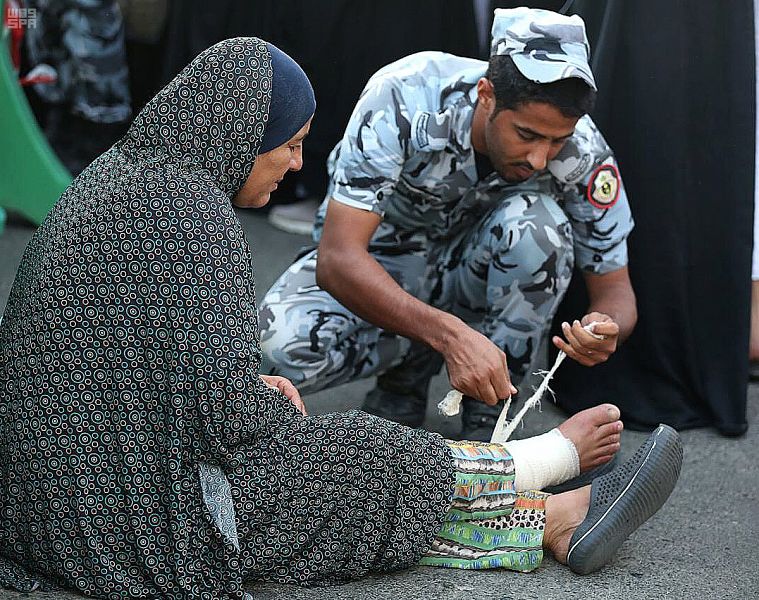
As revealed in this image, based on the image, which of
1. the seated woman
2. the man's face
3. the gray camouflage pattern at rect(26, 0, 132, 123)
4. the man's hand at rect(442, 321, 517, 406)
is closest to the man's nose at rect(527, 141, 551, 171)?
the man's face

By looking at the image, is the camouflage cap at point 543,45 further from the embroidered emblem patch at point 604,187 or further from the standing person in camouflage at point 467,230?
the embroidered emblem patch at point 604,187

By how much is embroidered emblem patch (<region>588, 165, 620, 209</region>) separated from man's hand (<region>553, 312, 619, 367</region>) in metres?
0.29

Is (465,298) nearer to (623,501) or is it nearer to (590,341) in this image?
(590,341)

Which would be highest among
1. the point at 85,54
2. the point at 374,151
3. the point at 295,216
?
the point at 374,151

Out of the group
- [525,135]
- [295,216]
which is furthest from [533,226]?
[295,216]

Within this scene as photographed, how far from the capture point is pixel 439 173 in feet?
8.37

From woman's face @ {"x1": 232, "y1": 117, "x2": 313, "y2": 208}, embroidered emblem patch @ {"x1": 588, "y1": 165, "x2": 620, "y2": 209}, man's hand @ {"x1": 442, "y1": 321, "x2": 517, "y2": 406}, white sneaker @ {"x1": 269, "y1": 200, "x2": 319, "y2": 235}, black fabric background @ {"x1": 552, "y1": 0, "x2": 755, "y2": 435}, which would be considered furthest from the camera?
white sneaker @ {"x1": 269, "y1": 200, "x2": 319, "y2": 235}

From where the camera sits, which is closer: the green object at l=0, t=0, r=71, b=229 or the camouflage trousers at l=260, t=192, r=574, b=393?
the camouflage trousers at l=260, t=192, r=574, b=393

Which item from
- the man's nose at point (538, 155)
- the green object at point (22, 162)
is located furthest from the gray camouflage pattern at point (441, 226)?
the green object at point (22, 162)

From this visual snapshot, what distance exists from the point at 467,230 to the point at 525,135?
0.39 metres

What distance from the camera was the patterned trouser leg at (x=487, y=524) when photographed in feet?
6.70

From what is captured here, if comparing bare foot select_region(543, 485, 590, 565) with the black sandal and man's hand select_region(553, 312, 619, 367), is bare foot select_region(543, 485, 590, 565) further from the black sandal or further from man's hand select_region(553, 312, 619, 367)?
man's hand select_region(553, 312, 619, 367)

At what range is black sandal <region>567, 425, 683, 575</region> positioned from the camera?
2.03 meters

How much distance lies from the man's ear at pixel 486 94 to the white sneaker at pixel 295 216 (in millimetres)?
2064
